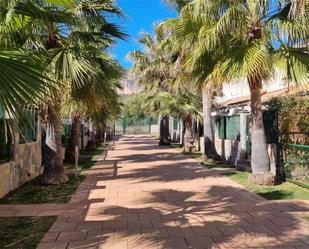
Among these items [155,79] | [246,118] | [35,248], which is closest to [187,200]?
[35,248]

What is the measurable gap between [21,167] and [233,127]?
9.37 metres

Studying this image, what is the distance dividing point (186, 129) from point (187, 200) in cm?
1479

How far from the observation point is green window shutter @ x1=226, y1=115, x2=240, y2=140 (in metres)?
16.8

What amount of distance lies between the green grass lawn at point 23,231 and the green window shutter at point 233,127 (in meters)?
10.8

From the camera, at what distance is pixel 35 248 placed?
18.8ft

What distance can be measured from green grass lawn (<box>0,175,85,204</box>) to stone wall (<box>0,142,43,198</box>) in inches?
7.5

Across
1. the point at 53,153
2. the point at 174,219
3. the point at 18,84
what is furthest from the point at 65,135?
the point at 18,84

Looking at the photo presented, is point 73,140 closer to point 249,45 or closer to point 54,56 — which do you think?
point 54,56

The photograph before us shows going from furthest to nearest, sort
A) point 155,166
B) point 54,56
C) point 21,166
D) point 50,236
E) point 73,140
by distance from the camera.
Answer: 1. point 73,140
2. point 155,166
3. point 21,166
4. point 54,56
5. point 50,236

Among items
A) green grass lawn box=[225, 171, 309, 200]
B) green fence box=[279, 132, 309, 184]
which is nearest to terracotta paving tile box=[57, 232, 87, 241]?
green grass lawn box=[225, 171, 309, 200]

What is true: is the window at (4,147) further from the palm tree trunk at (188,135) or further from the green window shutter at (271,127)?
the palm tree trunk at (188,135)

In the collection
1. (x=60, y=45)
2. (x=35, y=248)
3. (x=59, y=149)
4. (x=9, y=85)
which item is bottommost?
(x=35, y=248)

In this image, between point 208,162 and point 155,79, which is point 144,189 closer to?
point 208,162

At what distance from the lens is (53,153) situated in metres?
11.6
